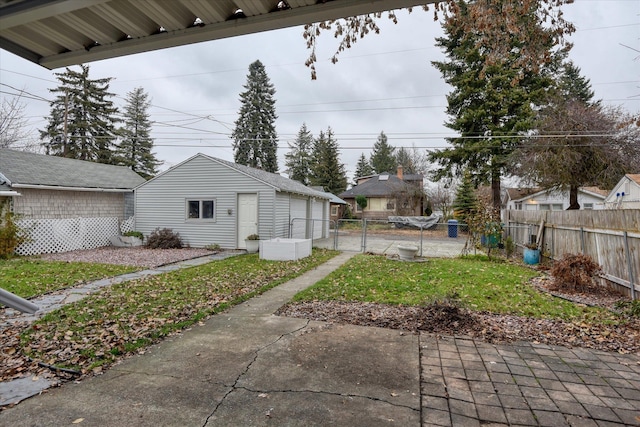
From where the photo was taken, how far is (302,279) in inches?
307

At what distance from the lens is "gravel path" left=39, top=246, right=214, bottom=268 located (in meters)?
10.3

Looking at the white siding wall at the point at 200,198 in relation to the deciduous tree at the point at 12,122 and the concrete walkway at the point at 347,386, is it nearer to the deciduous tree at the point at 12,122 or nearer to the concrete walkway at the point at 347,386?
the concrete walkway at the point at 347,386

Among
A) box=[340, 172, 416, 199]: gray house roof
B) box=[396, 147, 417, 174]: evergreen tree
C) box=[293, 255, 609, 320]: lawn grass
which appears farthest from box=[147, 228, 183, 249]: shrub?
box=[396, 147, 417, 174]: evergreen tree

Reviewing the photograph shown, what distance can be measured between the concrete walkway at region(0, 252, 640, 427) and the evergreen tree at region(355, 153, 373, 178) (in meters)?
48.0

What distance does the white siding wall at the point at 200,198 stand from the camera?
43.2 ft

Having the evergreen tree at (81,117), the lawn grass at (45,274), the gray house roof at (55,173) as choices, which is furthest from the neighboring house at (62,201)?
the evergreen tree at (81,117)

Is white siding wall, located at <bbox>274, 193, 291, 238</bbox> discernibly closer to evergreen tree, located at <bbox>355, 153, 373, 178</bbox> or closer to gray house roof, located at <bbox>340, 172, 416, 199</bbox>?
gray house roof, located at <bbox>340, 172, 416, 199</bbox>

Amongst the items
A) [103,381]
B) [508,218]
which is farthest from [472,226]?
[103,381]

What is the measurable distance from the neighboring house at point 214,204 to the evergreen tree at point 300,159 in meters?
26.9

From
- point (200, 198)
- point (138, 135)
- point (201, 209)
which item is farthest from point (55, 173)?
point (138, 135)

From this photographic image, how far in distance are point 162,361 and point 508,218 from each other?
16.6 metres

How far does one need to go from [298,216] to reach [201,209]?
14.1 feet

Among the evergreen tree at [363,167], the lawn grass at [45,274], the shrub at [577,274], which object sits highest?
the evergreen tree at [363,167]

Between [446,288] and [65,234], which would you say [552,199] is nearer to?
[446,288]
